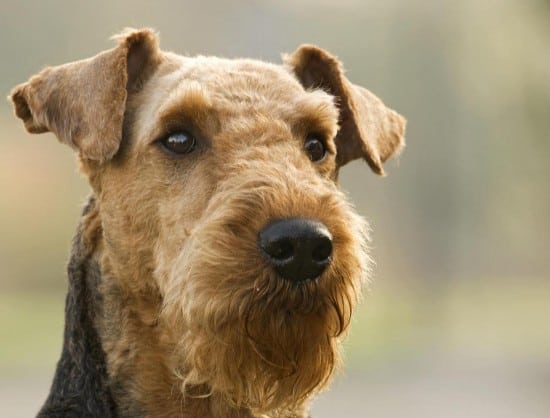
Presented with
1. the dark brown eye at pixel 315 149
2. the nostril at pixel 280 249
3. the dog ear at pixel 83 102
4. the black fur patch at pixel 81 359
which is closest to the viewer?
the nostril at pixel 280 249

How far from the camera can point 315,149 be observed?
4203 mm

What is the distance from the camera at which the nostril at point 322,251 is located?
11.2 ft

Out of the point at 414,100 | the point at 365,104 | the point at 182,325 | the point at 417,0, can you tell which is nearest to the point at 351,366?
the point at 414,100

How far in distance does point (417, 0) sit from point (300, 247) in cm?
1185

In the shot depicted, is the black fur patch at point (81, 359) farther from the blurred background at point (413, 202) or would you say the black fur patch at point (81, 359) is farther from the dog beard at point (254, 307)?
the blurred background at point (413, 202)

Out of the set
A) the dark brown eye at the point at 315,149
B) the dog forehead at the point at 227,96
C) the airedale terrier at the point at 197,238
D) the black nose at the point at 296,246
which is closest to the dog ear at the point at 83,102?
the airedale terrier at the point at 197,238

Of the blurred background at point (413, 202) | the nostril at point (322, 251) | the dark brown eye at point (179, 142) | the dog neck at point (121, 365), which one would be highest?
the blurred background at point (413, 202)

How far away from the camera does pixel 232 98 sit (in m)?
4.00

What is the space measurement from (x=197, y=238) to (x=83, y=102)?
0.82 metres

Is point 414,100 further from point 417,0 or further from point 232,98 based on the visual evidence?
point 232,98

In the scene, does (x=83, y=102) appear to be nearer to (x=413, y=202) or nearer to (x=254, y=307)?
(x=254, y=307)

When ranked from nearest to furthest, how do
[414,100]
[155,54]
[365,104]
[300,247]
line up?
[300,247] → [155,54] → [365,104] → [414,100]

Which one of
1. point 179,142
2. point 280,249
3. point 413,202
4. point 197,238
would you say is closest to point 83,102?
point 179,142

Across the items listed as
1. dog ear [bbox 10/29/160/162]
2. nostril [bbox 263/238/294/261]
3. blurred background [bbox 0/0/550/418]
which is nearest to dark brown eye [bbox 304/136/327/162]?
dog ear [bbox 10/29/160/162]
